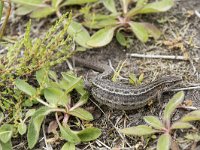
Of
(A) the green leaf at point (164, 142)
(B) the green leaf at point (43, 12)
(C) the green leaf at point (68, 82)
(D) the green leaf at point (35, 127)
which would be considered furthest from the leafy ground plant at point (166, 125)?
(B) the green leaf at point (43, 12)

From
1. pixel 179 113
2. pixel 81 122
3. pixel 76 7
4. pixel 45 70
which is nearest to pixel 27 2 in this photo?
pixel 76 7

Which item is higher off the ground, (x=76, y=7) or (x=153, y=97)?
(x=76, y=7)

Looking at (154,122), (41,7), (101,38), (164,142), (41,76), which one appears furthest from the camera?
(41,7)

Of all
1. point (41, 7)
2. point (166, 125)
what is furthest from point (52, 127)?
point (41, 7)

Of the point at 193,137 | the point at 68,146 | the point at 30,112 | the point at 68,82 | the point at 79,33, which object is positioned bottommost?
the point at 193,137

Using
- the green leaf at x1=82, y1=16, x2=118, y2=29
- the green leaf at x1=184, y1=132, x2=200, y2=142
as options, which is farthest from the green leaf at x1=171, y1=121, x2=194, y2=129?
the green leaf at x1=82, y1=16, x2=118, y2=29

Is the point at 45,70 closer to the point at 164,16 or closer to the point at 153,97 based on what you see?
the point at 153,97

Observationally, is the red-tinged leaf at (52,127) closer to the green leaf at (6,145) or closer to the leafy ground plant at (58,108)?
the leafy ground plant at (58,108)

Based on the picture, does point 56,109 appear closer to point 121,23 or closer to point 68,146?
point 68,146
